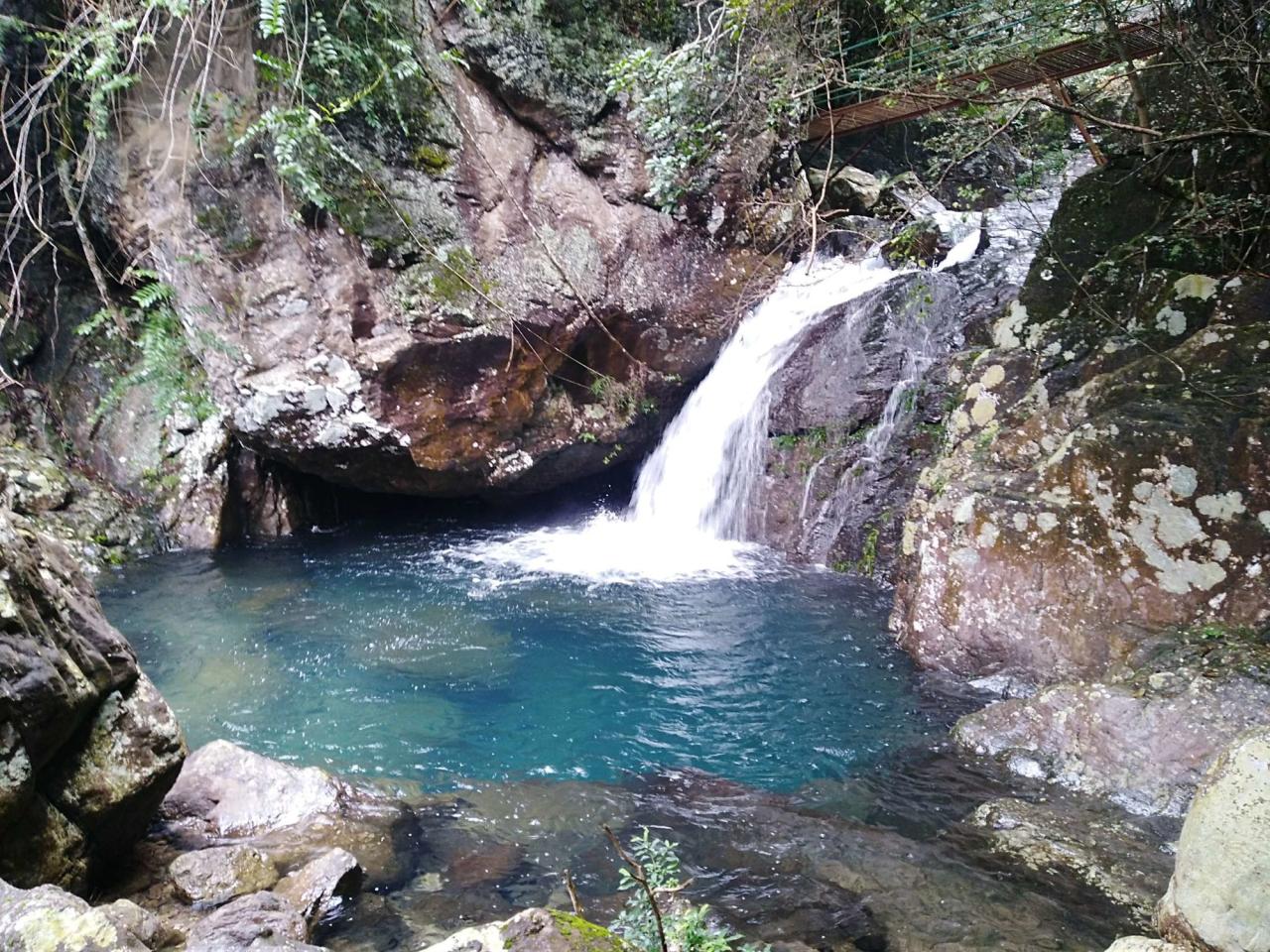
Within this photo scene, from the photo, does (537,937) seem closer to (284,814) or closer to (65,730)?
(65,730)

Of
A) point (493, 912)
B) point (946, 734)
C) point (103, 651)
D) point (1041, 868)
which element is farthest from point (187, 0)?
point (1041, 868)

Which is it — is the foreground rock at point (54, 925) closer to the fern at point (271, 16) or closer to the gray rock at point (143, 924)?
the gray rock at point (143, 924)

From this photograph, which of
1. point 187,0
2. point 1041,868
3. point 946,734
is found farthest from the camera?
point 187,0

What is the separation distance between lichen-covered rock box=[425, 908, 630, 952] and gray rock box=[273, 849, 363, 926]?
1.09 meters

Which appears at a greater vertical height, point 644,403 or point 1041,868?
point 644,403

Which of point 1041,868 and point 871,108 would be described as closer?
point 1041,868

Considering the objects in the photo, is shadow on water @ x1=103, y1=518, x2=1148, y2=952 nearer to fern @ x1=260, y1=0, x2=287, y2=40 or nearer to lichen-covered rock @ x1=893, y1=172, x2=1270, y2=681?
lichen-covered rock @ x1=893, y1=172, x2=1270, y2=681

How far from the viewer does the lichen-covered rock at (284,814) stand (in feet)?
11.7

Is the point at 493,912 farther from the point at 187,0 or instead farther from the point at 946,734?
the point at 187,0

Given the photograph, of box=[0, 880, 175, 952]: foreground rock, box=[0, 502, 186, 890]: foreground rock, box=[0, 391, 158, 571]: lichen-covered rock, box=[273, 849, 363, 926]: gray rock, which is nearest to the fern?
box=[0, 502, 186, 890]: foreground rock

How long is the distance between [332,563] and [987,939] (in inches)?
291

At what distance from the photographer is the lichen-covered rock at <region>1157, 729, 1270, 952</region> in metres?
1.95

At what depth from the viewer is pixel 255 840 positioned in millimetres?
3596

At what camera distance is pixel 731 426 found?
9.50 metres
